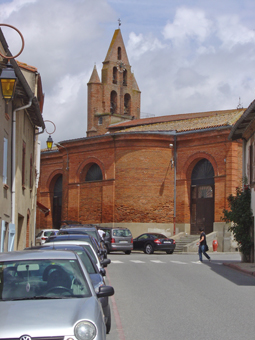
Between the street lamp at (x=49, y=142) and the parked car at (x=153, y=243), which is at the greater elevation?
the street lamp at (x=49, y=142)

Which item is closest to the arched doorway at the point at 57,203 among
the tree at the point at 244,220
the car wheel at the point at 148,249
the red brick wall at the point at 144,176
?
the red brick wall at the point at 144,176

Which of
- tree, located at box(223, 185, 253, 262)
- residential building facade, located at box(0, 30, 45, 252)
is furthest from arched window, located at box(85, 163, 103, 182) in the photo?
tree, located at box(223, 185, 253, 262)

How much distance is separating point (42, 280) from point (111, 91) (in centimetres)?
6477

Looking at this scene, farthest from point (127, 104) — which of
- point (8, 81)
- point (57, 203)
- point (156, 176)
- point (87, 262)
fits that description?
point (87, 262)

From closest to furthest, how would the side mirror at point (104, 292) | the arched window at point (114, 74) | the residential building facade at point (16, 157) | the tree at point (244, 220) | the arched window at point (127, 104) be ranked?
the side mirror at point (104, 292)
the residential building facade at point (16, 157)
the tree at point (244, 220)
the arched window at point (114, 74)
the arched window at point (127, 104)

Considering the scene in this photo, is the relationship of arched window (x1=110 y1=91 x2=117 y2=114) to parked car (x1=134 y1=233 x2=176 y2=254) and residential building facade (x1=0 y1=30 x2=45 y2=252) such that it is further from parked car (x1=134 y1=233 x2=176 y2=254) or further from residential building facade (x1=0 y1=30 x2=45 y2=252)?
residential building facade (x1=0 y1=30 x2=45 y2=252)

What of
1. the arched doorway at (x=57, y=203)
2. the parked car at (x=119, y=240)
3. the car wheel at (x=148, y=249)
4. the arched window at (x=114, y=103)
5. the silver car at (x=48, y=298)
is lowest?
the car wheel at (x=148, y=249)

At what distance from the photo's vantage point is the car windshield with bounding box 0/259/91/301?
632cm

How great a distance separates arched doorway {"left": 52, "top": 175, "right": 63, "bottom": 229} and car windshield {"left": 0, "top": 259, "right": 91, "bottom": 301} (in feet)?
154

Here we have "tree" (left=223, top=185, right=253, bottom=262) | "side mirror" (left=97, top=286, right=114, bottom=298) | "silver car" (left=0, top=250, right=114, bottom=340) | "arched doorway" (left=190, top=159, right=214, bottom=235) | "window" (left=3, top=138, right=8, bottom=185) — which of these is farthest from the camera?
"arched doorway" (left=190, top=159, right=214, bottom=235)

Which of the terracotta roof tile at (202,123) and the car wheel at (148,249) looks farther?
the terracotta roof tile at (202,123)

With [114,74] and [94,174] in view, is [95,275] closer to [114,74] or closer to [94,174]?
[94,174]

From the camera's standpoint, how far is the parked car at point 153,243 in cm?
3500

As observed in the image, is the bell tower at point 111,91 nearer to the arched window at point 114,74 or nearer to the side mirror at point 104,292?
the arched window at point 114,74
